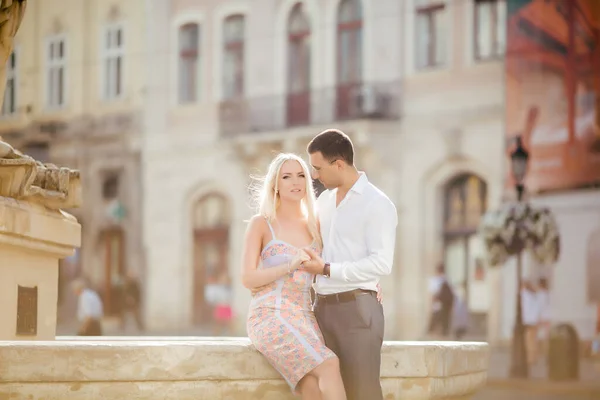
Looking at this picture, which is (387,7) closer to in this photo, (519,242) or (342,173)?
(519,242)

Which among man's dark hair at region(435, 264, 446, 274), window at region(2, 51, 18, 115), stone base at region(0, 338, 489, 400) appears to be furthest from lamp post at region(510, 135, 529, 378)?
stone base at region(0, 338, 489, 400)

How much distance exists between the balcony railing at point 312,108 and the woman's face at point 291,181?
60.2 ft

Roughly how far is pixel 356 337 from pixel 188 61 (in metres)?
23.0

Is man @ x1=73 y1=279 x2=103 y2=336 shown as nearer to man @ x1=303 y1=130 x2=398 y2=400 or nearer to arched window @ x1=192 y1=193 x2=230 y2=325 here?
arched window @ x1=192 y1=193 x2=230 y2=325

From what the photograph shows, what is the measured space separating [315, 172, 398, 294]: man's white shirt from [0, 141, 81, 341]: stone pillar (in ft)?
5.35

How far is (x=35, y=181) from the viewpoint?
23.4 ft

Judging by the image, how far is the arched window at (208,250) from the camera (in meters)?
27.3

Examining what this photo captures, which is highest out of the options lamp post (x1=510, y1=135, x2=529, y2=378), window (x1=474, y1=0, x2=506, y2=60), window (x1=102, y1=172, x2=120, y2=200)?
window (x1=474, y1=0, x2=506, y2=60)

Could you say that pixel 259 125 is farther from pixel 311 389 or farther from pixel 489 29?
pixel 311 389

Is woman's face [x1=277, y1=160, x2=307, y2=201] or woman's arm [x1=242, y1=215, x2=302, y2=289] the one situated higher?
woman's face [x1=277, y1=160, x2=307, y2=201]

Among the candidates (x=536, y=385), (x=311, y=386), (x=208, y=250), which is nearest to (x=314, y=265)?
(x=311, y=386)

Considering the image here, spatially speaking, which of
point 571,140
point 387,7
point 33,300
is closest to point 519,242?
point 571,140

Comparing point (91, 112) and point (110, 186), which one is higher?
point (91, 112)

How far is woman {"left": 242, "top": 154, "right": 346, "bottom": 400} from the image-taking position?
585 centimetres
